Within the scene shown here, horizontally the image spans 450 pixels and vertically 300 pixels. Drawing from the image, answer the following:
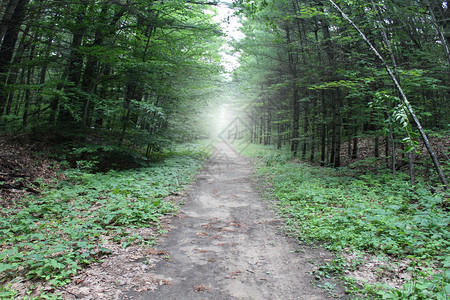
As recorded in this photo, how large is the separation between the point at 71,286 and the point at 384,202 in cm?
684

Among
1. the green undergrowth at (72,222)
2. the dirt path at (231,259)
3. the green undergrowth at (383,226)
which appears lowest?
the green undergrowth at (72,222)

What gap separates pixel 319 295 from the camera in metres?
3.01

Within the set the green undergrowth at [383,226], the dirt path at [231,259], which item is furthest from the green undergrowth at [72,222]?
the green undergrowth at [383,226]

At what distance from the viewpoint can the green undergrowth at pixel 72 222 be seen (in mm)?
3113

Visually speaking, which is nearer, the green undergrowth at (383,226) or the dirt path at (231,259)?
the green undergrowth at (383,226)

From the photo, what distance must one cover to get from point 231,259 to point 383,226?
117 inches

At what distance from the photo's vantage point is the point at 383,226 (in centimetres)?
435

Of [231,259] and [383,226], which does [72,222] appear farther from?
[383,226]

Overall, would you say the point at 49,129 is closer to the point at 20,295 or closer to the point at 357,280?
the point at 20,295

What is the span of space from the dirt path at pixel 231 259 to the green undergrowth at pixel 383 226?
1.91ft

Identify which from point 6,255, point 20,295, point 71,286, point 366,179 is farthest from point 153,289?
point 366,179

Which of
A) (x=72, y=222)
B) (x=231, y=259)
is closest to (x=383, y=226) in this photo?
(x=231, y=259)

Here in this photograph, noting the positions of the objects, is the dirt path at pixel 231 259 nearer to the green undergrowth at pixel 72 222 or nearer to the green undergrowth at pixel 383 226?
the green undergrowth at pixel 383 226

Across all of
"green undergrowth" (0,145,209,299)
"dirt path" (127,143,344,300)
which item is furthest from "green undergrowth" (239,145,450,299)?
"green undergrowth" (0,145,209,299)
